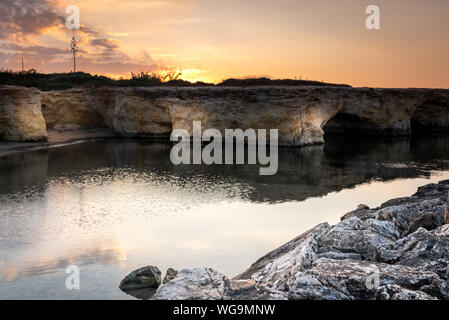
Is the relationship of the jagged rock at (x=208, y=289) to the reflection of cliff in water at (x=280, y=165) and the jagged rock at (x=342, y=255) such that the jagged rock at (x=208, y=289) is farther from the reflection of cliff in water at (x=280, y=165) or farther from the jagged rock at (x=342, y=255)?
the reflection of cliff in water at (x=280, y=165)

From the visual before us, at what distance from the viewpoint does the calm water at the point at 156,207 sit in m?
8.30

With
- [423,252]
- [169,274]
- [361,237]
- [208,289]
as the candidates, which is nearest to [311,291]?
[208,289]

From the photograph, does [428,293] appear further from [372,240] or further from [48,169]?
[48,169]

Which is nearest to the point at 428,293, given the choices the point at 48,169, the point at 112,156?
the point at 48,169

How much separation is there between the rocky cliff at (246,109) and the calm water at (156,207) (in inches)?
190

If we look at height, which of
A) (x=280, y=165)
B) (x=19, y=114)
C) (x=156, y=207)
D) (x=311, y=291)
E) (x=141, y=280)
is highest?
(x=19, y=114)

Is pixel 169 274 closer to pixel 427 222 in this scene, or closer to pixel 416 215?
pixel 427 222

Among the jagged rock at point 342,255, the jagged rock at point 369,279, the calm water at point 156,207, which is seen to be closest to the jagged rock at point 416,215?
the jagged rock at point 342,255

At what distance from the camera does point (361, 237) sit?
21.7 ft

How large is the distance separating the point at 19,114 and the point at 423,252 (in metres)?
25.9

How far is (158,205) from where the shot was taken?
42.8 feet

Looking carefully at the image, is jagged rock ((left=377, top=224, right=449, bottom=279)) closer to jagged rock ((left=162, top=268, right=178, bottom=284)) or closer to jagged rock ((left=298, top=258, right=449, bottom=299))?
jagged rock ((left=298, top=258, right=449, bottom=299))
